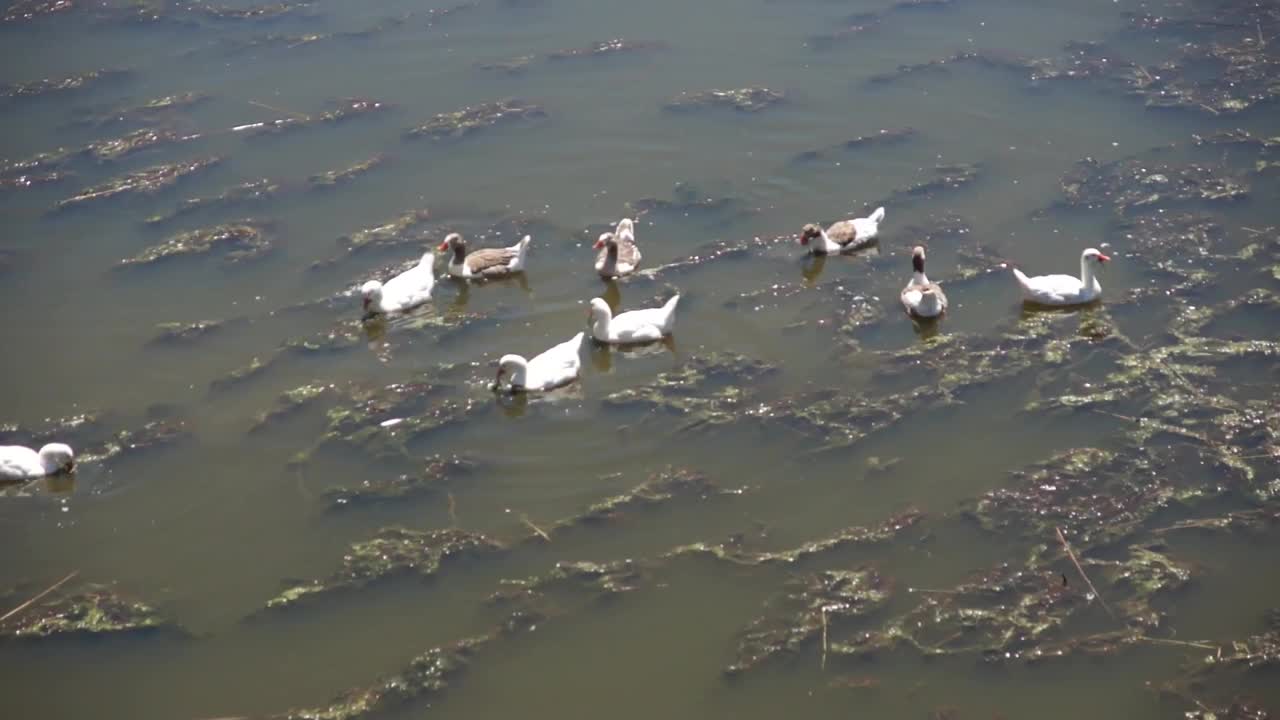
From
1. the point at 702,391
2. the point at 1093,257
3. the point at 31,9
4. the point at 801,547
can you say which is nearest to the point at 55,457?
the point at 702,391

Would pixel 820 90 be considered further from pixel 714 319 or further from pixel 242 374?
pixel 242 374

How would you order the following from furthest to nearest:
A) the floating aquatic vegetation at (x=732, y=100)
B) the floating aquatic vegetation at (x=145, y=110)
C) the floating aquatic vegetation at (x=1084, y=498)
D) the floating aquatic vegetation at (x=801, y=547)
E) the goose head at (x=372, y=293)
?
the floating aquatic vegetation at (x=145, y=110), the floating aquatic vegetation at (x=732, y=100), the goose head at (x=372, y=293), the floating aquatic vegetation at (x=1084, y=498), the floating aquatic vegetation at (x=801, y=547)

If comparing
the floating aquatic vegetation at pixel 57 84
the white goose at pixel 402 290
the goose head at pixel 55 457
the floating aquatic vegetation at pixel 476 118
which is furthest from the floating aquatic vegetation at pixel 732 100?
the goose head at pixel 55 457

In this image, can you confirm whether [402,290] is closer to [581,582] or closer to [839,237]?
[839,237]

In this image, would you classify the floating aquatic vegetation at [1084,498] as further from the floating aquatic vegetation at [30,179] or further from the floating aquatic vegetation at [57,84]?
the floating aquatic vegetation at [57,84]

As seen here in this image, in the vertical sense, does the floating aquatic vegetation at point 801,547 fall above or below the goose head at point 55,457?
below

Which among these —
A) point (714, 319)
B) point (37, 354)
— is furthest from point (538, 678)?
point (37, 354)
